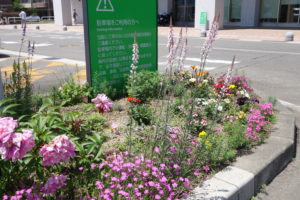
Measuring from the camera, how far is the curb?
9.21ft

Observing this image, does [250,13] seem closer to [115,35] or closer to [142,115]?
[115,35]

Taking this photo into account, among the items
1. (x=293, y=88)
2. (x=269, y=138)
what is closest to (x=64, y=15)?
(x=293, y=88)

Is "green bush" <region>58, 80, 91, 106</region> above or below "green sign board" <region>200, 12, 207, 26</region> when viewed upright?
below

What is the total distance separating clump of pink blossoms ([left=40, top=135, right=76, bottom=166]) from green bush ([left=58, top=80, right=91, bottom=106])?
9.69ft

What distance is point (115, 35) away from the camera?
553cm

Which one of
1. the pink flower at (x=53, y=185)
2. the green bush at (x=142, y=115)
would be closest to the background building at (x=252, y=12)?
the green bush at (x=142, y=115)

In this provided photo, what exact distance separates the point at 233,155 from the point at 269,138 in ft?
2.94

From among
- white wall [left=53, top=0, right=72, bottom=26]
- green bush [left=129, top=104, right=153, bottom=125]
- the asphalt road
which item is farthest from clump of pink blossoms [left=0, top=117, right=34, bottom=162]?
white wall [left=53, top=0, right=72, bottom=26]

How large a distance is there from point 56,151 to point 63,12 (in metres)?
40.7

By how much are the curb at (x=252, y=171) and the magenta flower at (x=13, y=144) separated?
1.40 meters

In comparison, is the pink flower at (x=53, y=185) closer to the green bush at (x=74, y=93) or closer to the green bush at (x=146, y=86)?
the green bush at (x=74, y=93)

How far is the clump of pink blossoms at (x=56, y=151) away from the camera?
7.18 feet

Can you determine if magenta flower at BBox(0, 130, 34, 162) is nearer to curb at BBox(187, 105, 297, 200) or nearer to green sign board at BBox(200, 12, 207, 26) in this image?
curb at BBox(187, 105, 297, 200)

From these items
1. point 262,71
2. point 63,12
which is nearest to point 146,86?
point 262,71
